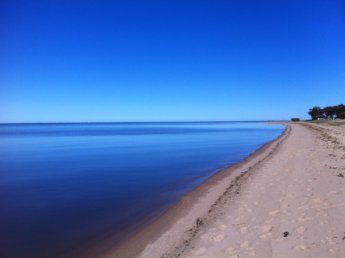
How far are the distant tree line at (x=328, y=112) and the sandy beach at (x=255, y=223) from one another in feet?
347

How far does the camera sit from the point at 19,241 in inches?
311

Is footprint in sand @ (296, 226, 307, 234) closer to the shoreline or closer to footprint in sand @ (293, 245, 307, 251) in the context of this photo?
footprint in sand @ (293, 245, 307, 251)

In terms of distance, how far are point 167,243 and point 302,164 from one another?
11.2 meters

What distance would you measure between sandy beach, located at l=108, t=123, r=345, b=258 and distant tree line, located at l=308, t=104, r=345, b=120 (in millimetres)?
105836

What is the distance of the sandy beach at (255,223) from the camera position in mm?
6250

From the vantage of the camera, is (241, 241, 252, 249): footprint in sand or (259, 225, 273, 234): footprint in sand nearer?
(241, 241, 252, 249): footprint in sand

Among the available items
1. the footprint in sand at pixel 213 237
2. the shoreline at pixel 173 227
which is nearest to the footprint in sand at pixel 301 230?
the footprint in sand at pixel 213 237

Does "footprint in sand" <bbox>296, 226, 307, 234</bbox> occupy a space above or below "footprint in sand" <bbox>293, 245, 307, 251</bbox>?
above

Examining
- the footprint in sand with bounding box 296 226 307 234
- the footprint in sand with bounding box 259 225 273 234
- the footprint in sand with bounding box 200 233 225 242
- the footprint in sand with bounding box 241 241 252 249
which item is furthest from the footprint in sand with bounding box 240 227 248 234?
the footprint in sand with bounding box 296 226 307 234

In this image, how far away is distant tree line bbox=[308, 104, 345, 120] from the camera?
116 meters

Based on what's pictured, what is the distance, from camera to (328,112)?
12738 centimetres

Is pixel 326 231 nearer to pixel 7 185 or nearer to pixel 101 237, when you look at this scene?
pixel 101 237

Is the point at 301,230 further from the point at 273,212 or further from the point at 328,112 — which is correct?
the point at 328,112

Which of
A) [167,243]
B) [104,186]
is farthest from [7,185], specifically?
[167,243]
